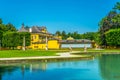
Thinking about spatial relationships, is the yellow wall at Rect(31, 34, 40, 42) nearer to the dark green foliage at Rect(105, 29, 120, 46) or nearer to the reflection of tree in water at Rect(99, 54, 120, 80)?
the dark green foliage at Rect(105, 29, 120, 46)

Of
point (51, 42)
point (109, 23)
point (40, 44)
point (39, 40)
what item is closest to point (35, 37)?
point (39, 40)

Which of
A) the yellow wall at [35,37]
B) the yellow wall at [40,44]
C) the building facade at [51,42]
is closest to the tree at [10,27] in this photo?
the building facade at [51,42]

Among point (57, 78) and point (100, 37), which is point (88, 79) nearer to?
point (57, 78)

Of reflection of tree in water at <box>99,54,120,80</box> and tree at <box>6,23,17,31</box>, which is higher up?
tree at <box>6,23,17,31</box>

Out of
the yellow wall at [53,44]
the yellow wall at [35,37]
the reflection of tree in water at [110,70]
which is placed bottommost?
the reflection of tree in water at [110,70]

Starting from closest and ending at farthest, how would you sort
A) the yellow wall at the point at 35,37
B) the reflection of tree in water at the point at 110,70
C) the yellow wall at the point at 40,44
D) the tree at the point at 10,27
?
the reflection of tree in water at the point at 110,70 < the yellow wall at the point at 40,44 < the yellow wall at the point at 35,37 < the tree at the point at 10,27

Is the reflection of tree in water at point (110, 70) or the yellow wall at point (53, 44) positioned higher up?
the yellow wall at point (53, 44)

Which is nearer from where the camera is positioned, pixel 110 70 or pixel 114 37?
pixel 110 70

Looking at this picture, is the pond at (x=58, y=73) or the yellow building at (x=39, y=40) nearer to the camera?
the pond at (x=58, y=73)

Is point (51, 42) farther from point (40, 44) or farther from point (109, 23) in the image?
point (109, 23)

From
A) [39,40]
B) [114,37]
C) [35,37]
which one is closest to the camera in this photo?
[114,37]

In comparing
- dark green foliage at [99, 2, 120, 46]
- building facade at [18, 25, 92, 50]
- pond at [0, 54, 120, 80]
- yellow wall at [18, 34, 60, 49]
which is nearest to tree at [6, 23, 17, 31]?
building facade at [18, 25, 92, 50]

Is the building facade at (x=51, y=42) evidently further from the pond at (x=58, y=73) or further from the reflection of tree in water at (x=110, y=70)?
the pond at (x=58, y=73)

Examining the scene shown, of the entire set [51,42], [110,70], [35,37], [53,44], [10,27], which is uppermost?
[10,27]
